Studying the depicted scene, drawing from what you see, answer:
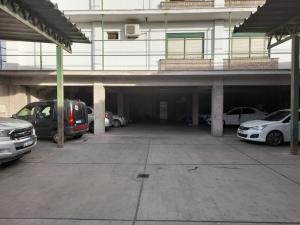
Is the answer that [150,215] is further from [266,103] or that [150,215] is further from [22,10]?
[266,103]

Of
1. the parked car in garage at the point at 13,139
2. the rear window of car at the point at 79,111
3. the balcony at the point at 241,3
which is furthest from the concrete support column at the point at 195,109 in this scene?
the parked car in garage at the point at 13,139

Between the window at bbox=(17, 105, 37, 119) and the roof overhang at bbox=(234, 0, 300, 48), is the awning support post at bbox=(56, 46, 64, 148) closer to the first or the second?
the window at bbox=(17, 105, 37, 119)

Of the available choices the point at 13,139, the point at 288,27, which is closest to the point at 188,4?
the point at 288,27

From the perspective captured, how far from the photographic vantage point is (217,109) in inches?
560

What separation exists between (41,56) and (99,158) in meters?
8.68

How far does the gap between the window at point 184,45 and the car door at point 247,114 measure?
538 cm

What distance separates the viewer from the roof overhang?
745 centimetres

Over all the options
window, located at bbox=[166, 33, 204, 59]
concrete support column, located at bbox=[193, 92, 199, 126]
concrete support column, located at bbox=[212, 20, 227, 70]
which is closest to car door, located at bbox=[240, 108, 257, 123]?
concrete support column, located at bbox=[193, 92, 199, 126]

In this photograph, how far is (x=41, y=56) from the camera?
14.4 meters

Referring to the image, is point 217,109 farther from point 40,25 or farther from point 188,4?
point 40,25

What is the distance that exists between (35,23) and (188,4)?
9.10 m

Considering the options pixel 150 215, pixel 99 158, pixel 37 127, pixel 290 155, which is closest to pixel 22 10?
pixel 99 158

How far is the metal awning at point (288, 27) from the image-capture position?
7998 millimetres

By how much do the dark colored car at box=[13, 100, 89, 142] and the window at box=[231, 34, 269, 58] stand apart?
9.13 metres
